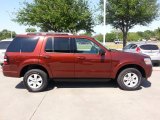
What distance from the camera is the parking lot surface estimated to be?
638 cm

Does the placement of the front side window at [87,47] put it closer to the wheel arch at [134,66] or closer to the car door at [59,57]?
the car door at [59,57]

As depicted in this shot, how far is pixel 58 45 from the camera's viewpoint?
9.14m

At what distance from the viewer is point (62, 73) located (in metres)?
9.12

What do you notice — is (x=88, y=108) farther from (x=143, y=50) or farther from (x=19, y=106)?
(x=143, y=50)

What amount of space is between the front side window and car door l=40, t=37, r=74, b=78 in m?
0.29

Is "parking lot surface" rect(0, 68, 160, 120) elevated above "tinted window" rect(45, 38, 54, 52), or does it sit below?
below

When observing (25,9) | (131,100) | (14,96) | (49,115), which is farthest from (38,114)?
(25,9)

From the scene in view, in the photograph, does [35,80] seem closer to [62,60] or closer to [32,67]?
[32,67]

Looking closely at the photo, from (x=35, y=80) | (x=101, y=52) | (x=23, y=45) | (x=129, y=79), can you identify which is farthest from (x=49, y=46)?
(x=129, y=79)

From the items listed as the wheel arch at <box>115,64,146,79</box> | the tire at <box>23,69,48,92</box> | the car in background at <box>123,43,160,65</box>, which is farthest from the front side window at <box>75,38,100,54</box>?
the car in background at <box>123,43,160,65</box>

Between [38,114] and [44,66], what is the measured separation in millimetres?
2760

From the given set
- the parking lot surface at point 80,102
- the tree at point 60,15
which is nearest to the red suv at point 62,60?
the parking lot surface at point 80,102

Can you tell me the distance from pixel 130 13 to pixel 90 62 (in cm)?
1896

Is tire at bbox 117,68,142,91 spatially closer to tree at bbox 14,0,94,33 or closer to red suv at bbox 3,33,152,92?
red suv at bbox 3,33,152,92
